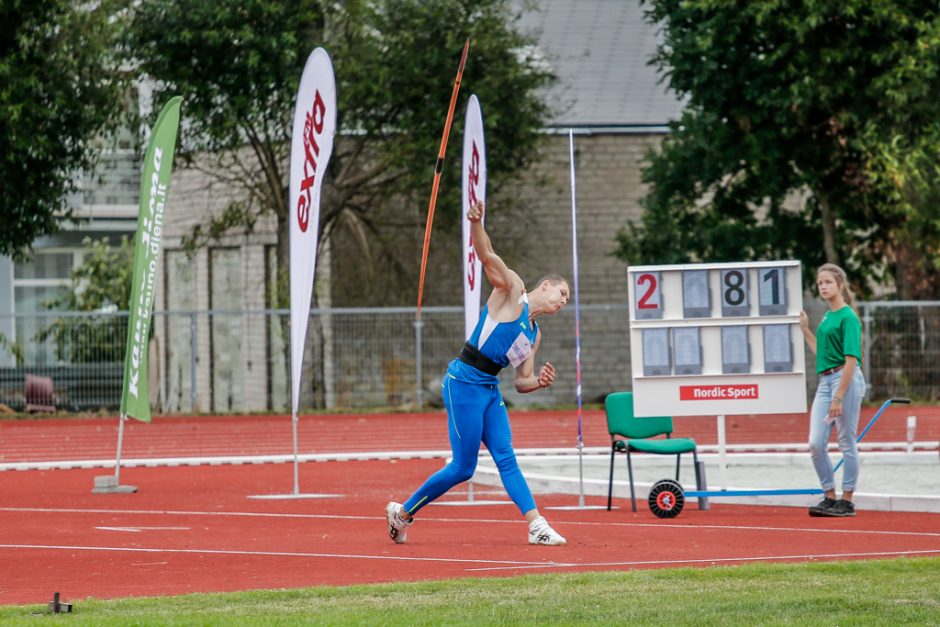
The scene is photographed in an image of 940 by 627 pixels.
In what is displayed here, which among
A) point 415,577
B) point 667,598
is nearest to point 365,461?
point 415,577

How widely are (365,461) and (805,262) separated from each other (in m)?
12.4

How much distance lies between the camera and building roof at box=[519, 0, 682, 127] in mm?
33375

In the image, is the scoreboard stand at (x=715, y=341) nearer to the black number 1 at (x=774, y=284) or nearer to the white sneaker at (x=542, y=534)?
the black number 1 at (x=774, y=284)

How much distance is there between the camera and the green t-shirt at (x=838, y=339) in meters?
12.2

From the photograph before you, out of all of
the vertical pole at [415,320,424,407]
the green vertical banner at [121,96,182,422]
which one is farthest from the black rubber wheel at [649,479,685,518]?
the vertical pole at [415,320,424,407]

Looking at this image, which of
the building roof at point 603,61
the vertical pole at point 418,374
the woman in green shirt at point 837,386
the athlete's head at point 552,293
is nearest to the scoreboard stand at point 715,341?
the woman in green shirt at point 837,386

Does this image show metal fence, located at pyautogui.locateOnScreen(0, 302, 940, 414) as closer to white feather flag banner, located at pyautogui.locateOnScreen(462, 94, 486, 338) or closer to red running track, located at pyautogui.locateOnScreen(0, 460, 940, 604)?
red running track, located at pyautogui.locateOnScreen(0, 460, 940, 604)

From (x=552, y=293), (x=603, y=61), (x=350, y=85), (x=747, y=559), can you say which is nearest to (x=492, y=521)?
(x=552, y=293)

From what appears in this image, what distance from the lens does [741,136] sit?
28.2m

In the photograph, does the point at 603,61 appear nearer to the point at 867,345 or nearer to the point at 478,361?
the point at 867,345

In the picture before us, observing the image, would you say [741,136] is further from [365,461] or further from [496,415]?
[496,415]

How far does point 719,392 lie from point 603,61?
2155 centimetres

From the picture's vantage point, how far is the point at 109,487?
16141 millimetres

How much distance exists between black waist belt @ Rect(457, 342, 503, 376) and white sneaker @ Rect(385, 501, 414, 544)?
1087 millimetres
